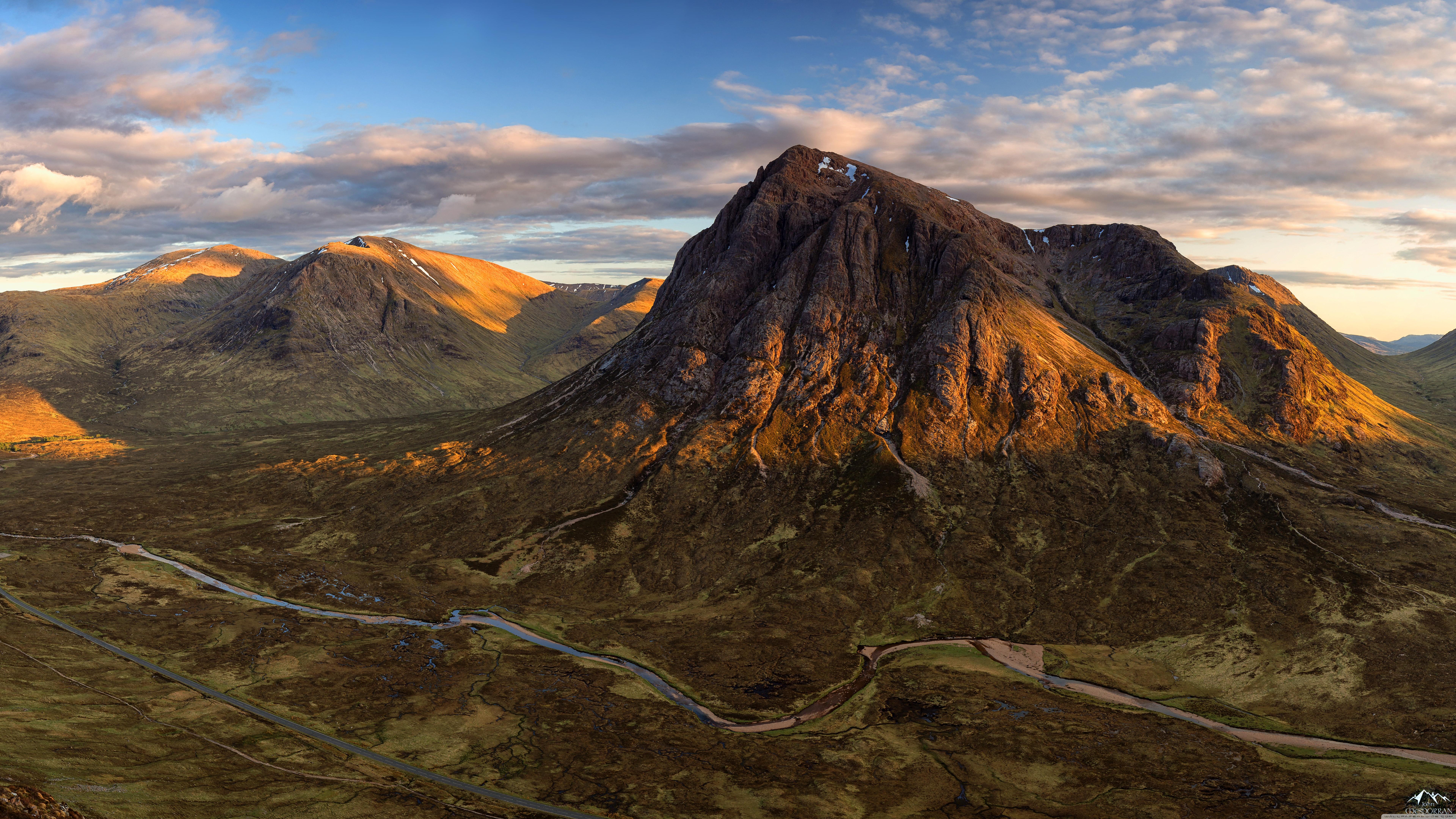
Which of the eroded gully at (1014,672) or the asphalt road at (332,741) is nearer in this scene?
the asphalt road at (332,741)

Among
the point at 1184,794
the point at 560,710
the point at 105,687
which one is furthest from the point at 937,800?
the point at 105,687

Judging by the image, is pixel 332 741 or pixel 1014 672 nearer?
pixel 332 741

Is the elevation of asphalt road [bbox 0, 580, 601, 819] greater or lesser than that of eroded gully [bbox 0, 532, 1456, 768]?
lesser

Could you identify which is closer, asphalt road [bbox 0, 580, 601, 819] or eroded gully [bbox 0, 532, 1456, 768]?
asphalt road [bbox 0, 580, 601, 819]

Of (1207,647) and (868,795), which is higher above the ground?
(1207,647)

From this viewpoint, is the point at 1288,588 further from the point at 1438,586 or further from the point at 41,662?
the point at 41,662

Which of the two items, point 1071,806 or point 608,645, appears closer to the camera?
point 1071,806

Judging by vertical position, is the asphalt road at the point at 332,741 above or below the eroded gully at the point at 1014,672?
below

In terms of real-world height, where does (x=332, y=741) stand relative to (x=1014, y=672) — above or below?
below
